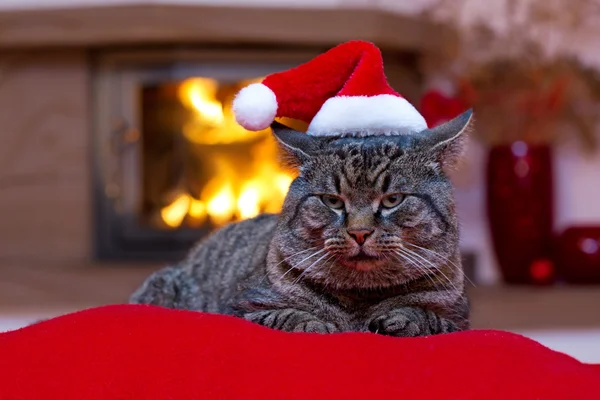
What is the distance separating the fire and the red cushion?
5.20ft

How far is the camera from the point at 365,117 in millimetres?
1016

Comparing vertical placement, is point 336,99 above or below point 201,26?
below

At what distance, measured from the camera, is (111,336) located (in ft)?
2.52

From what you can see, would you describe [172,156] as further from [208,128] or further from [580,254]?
[580,254]

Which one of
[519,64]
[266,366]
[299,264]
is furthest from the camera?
[519,64]

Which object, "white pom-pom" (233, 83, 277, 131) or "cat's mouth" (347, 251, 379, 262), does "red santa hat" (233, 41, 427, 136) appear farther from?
"cat's mouth" (347, 251, 379, 262)

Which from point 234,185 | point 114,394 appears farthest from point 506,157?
point 114,394

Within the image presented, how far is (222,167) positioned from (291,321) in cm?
153

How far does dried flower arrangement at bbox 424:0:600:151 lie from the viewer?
228 cm

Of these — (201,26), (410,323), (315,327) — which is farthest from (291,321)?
(201,26)

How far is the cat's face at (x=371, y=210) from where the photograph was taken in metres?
0.92

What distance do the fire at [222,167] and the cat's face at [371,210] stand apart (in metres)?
1.35

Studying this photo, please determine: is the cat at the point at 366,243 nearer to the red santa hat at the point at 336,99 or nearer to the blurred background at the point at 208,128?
the red santa hat at the point at 336,99

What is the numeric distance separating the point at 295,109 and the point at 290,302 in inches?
10.9
